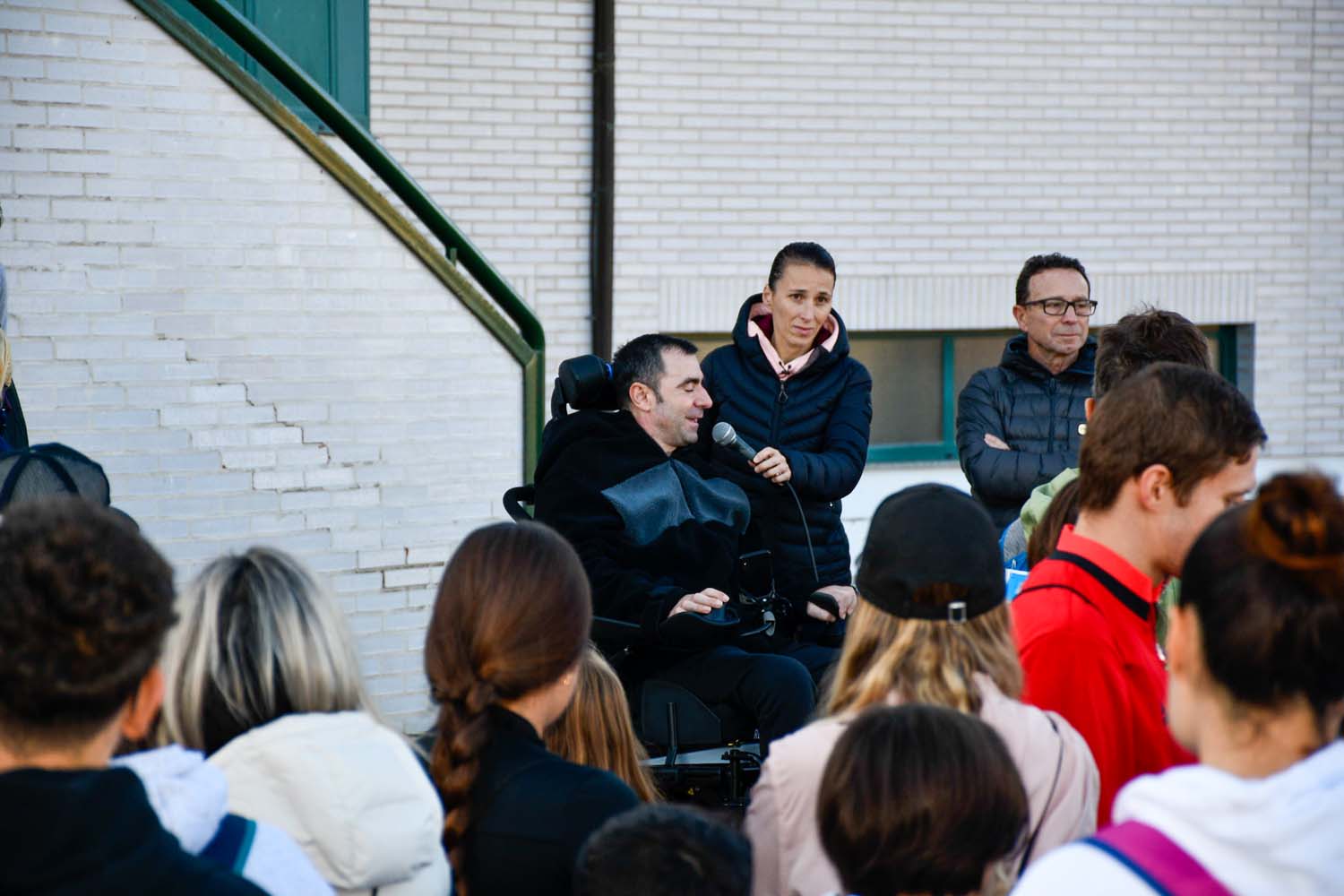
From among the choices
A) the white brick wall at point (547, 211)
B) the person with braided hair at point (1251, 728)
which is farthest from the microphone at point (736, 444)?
the person with braided hair at point (1251, 728)

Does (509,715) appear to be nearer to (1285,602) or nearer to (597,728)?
(597,728)

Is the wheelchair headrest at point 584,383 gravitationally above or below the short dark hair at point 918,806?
above

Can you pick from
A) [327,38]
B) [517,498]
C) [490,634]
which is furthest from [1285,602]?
[327,38]

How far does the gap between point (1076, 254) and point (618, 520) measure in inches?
214

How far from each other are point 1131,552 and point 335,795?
4.88 feet

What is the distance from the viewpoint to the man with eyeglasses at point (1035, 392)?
5548 mm

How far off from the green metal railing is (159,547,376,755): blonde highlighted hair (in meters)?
3.58

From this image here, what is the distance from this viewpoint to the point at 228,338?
5.48m

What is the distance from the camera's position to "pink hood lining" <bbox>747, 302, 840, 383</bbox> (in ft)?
17.7

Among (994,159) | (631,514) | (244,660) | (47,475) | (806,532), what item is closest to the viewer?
(244,660)

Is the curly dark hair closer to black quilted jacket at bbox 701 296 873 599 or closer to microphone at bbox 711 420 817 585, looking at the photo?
microphone at bbox 711 420 817 585

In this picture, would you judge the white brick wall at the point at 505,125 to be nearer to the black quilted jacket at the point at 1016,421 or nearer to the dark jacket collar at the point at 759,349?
the dark jacket collar at the point at 759,349

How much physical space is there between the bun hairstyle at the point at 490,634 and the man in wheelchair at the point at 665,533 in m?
1.97

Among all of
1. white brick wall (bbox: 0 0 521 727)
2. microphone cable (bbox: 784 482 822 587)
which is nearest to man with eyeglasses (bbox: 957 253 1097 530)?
microphone cable (bbox: 784 482 822 587)
